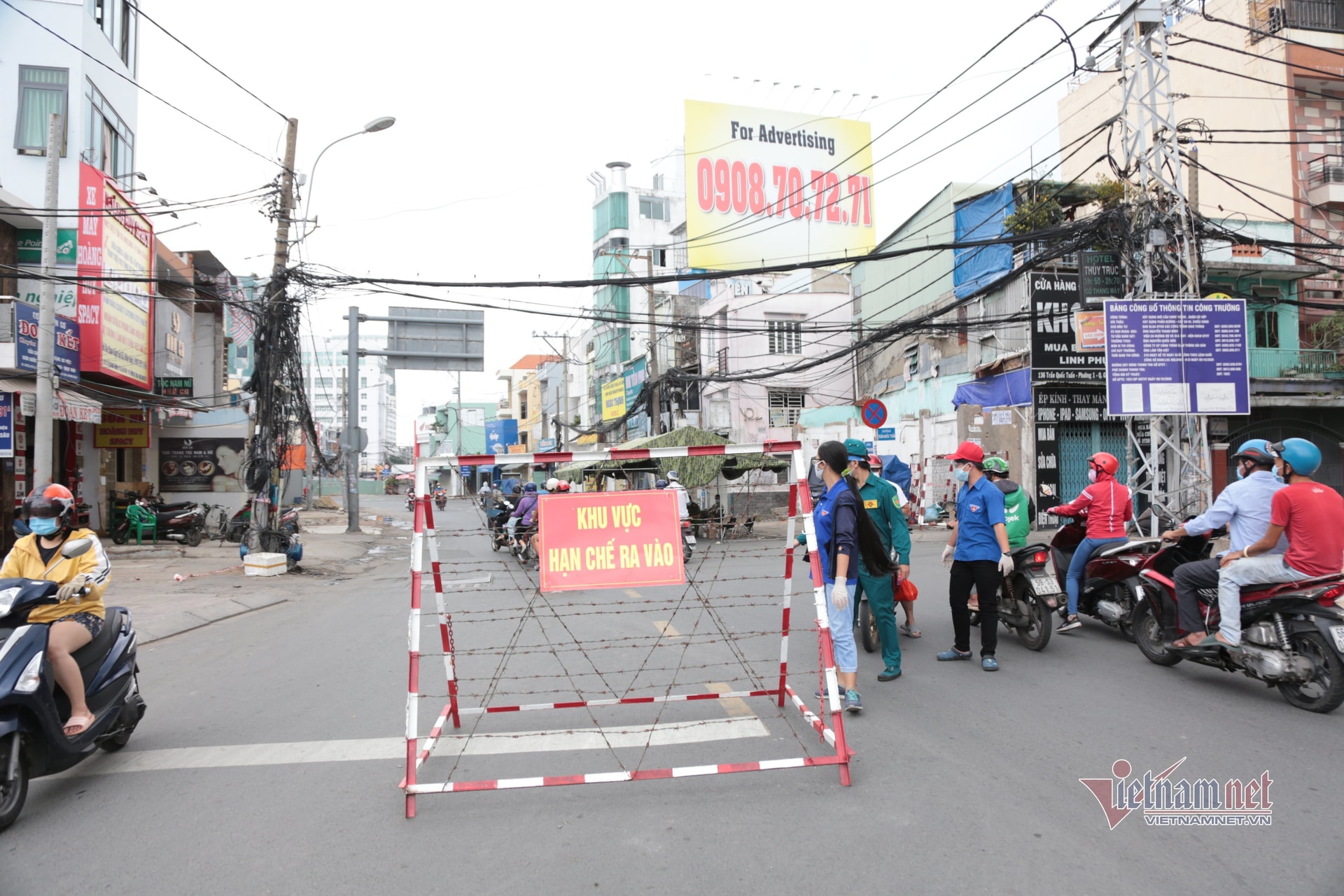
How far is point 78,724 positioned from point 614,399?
35.3 meters

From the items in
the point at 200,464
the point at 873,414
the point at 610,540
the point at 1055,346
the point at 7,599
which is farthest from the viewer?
the point at 200,464

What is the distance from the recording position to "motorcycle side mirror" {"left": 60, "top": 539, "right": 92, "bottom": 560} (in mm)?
4270

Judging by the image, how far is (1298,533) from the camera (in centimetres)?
510

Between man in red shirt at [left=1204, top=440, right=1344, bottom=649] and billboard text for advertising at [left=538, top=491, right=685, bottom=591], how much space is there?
3.91 m

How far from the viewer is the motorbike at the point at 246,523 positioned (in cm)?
1557

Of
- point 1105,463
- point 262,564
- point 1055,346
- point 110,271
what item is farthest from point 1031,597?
point 110,271

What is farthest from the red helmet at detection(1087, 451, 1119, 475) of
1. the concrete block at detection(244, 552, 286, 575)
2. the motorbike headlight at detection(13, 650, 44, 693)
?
the concrete block at detection(244, 552, 286, 575)

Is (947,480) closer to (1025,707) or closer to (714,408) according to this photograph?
(714,408)

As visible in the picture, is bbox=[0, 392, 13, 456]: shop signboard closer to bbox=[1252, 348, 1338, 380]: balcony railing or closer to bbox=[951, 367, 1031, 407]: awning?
bbox=[951, 367, 1031, 407]: awning

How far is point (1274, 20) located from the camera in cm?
2269

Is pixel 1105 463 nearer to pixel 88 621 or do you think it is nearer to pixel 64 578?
pixel 88 621

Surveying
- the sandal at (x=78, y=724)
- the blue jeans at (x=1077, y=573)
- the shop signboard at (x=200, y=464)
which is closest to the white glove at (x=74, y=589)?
the sandal at (x=78, y=724)

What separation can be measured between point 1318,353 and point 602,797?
24.7 meters

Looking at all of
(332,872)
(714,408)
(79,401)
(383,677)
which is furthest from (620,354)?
(332,872)
